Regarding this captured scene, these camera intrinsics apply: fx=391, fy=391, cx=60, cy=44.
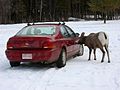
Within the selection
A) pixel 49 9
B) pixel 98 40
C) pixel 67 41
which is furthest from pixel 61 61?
pixel 49 9

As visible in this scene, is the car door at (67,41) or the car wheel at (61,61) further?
the car door at (67,41)

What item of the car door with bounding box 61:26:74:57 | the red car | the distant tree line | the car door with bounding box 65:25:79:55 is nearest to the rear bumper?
the red car

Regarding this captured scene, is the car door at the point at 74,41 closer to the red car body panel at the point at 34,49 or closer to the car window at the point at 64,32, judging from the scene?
the car window at the point at 64,32

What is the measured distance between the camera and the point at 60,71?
11.6m

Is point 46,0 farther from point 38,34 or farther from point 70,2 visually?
point 38,34

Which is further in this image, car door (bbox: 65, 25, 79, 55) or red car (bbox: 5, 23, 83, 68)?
car door (bbox: 65, 25, 79, 55)

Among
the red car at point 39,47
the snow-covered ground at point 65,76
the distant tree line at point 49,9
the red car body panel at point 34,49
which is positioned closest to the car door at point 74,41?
the snow-covered ground at point 65,76

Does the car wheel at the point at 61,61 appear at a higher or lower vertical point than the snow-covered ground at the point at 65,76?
higher

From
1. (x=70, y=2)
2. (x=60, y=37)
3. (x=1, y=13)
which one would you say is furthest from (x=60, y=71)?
(x=70, y=2)

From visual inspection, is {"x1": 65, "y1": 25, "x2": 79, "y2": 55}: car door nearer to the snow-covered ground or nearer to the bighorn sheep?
the bighorn sheep

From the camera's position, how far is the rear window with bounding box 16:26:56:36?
1269 cm

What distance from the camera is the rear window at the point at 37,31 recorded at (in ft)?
41.6

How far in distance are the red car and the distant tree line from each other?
55.3 metres

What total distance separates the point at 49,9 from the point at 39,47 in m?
86.5
